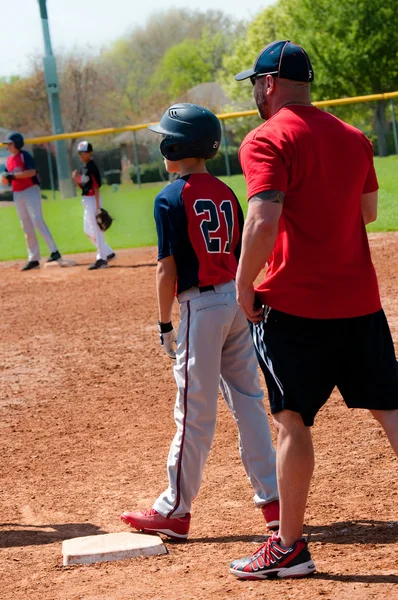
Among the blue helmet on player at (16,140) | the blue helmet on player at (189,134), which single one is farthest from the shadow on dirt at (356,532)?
the blue helmet on player at (16,140)

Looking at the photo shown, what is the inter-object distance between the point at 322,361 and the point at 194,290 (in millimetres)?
843

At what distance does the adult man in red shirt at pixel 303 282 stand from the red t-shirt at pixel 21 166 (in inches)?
406

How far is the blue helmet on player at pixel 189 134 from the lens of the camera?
3824mm

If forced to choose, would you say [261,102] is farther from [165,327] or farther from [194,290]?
[165,327]

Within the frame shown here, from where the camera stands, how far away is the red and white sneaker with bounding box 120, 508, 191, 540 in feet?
12.9

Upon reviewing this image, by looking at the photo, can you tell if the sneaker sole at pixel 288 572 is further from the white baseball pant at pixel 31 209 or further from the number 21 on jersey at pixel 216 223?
the white baseball pant at pixel 31 209

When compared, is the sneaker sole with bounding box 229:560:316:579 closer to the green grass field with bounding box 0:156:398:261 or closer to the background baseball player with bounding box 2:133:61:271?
the background baseball player with bounding box 2:133:61:271

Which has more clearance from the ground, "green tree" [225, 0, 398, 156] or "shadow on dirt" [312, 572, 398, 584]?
"green tree" [225, 0, 398, 156]

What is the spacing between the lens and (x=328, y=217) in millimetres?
Result: 3139

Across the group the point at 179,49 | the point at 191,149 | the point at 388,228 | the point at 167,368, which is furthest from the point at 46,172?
the point at 179,49

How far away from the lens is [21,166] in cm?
1323

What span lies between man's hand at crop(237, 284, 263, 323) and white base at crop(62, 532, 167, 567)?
1221 millimetres

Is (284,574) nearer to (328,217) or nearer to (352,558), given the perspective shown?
(352,558)

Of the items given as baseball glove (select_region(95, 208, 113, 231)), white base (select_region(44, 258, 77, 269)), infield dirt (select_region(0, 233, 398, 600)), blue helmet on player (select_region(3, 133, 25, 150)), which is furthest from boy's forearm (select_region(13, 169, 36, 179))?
infield dirt (select_region(0, 233, 398, 600))
